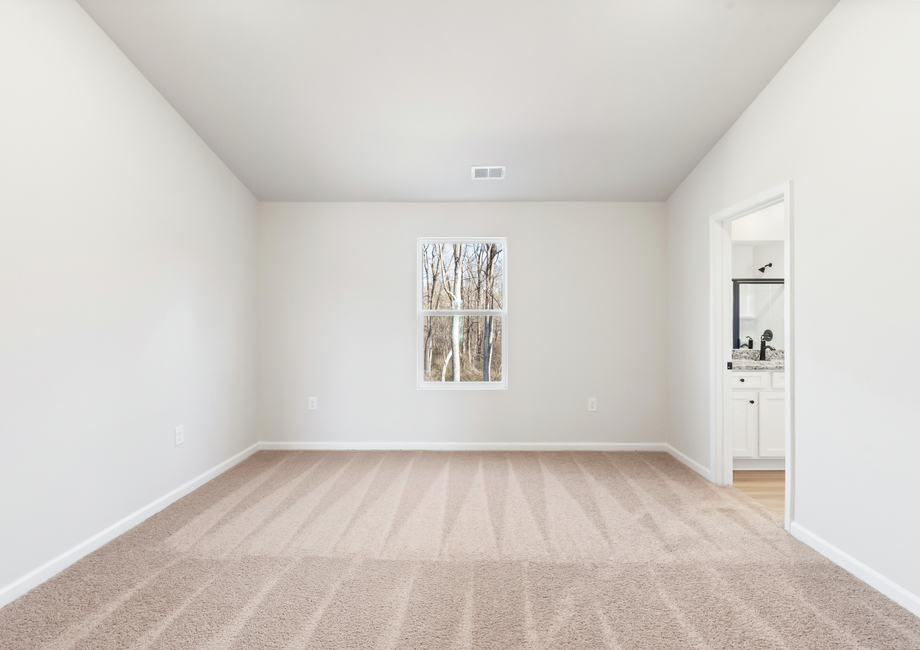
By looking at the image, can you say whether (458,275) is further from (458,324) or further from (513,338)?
(513,338)

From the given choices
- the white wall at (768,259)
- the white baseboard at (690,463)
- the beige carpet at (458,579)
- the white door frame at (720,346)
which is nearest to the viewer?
the beige carpet at (458,579)

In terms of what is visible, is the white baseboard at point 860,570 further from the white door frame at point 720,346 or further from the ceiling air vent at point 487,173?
the ceiling air vent at point 487,173

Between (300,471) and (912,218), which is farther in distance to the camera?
(300,471)

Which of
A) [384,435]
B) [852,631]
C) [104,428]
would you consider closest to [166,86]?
[104,428]

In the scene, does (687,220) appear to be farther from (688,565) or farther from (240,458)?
(240,458)

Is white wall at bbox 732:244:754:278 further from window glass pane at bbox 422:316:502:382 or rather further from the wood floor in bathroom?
window glass pane at bbox 422:316:502:382


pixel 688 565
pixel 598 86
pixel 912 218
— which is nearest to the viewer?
pixel 912 218

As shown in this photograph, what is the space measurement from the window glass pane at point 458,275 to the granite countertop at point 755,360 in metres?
2.15

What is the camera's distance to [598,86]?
292cm

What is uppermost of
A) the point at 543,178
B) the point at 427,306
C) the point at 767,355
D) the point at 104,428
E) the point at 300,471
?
the point at 543,178

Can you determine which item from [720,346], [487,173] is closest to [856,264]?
[720,346]

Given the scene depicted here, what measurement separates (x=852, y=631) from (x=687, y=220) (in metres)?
3.00

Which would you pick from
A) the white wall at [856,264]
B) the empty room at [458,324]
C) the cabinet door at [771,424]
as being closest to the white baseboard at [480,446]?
the empty room at [458,324]

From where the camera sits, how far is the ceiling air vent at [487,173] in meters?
3.81
